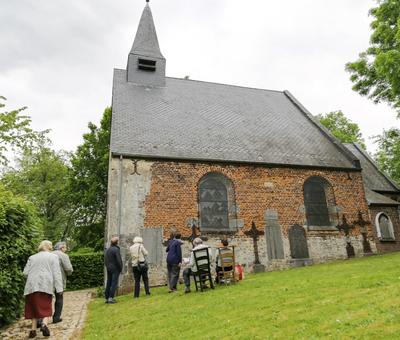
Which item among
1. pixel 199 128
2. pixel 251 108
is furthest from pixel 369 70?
pixel 199 128

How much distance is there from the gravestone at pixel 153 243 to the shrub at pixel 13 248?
438 cm

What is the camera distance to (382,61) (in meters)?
11.9

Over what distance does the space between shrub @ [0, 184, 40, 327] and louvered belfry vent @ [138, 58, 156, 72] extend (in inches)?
479

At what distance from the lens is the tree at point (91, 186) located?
72.2ft

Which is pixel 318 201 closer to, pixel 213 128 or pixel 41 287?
pixel 213 128

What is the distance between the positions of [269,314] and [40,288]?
3.71m

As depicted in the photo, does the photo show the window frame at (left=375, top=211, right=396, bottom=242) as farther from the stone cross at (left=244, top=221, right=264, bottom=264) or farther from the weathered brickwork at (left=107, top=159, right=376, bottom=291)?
the stone cross at (left=244, top=221, right=264, bottom=264)

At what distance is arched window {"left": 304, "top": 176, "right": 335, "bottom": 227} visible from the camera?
13367mm

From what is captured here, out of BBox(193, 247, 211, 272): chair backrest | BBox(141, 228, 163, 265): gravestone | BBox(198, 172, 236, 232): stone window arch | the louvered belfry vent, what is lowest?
BBox(193, 247, 211, 272): chair backrest

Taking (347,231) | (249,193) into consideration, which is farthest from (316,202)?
(249,193)

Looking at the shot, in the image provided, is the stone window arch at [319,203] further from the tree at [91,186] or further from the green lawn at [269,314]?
the tree at [91,186]

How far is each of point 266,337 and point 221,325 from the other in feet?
3.27

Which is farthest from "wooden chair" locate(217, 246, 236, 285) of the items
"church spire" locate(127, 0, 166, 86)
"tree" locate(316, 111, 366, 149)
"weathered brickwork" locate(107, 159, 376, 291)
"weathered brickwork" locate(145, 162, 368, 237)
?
"tree" locate(316, 111, 366, 149)

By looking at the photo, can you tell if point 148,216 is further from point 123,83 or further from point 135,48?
point 135,48
